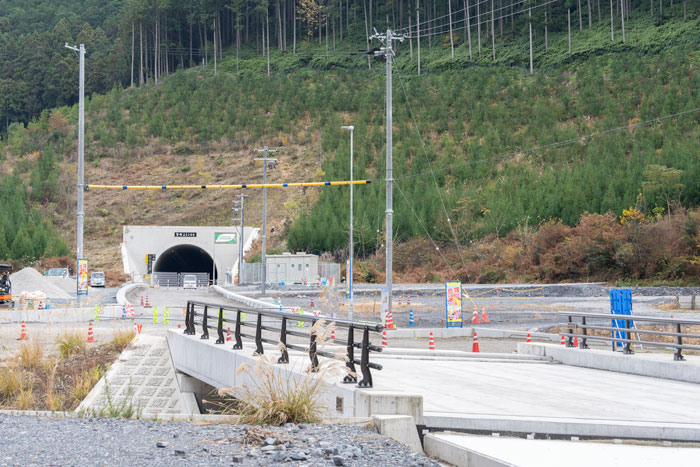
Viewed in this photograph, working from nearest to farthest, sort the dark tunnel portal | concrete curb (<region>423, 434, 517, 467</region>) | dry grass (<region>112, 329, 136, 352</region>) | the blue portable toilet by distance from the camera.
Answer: concrete curb (<region>423, 434, 517, 467</region>) < the blue portable toilet < dry grass (<region>112, 329, 136, 352</region>) < the dark tunnel portal

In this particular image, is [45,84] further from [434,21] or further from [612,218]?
[612,218]

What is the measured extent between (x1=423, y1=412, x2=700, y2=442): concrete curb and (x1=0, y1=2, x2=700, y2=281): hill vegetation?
39.8m

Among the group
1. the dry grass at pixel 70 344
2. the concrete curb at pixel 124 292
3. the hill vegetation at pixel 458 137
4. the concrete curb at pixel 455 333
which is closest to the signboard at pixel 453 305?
the concrete curb at pixel 455 333

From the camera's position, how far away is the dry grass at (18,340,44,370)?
1558 centimetres

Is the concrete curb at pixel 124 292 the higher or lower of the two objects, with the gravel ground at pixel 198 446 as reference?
higher

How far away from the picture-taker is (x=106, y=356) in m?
17.1

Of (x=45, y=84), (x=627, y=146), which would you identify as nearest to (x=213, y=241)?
(x=627, y=146)

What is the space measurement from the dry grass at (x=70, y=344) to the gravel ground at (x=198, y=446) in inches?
397

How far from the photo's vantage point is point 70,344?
17.5 m

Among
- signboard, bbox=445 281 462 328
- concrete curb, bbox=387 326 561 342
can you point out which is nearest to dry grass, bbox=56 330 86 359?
concrete curb, bbox=387 326 561 342

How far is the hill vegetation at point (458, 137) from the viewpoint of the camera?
5259 cm

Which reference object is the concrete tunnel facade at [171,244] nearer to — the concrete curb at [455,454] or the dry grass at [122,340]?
the dry grass at [122,340]

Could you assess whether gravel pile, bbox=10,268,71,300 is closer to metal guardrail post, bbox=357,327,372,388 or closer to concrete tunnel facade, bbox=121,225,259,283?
concrete tunnel facade, bbox=121,225,259,283

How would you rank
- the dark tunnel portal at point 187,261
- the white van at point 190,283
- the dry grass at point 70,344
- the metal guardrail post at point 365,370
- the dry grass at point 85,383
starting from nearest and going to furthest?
1. the metal guardrail post at point 365,370
2. the dry grass at point 85,383
3. the dry grass at point 70,344
4. the white van at point 190,283
5. the dark tunnel portal at point 187,261
